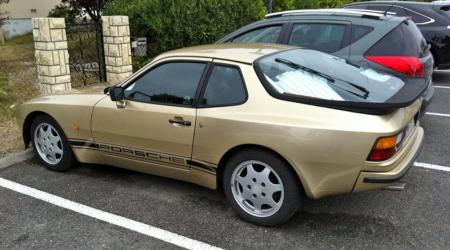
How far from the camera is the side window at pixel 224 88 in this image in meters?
3.70

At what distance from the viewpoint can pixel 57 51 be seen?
275 inches

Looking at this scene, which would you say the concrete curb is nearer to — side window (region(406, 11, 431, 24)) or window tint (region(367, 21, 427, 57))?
window tint (region(367, 21, 427, 57))

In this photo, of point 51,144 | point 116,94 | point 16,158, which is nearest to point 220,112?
point 116,94

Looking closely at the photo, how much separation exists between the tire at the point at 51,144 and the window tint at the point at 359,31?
11.5 ft

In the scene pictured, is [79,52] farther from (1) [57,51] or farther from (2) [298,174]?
(2) [298,174]

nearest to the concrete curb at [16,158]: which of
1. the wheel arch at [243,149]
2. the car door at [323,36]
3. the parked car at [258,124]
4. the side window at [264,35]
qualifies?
the parked car at [258,124]

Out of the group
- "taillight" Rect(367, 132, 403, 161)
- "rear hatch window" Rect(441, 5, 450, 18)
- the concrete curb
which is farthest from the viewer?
"rear hatch window" Rect(441, 5, 450, 18)

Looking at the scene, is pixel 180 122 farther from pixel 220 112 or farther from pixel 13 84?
pixel 13 84

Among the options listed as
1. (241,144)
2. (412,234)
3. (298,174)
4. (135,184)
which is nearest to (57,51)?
(135,184)

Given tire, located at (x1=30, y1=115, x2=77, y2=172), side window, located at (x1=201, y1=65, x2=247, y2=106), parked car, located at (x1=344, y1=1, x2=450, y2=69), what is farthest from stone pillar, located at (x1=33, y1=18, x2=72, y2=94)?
parked car, located at (x1=344, y1=1, x2=450, y2=69)

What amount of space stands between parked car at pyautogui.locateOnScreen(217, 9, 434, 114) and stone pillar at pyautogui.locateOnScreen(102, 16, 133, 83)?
2767mm

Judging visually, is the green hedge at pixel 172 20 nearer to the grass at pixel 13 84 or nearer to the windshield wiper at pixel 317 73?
the grass at pixel 13 84

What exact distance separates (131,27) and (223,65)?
5575 mm

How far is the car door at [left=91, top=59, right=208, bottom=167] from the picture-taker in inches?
154
